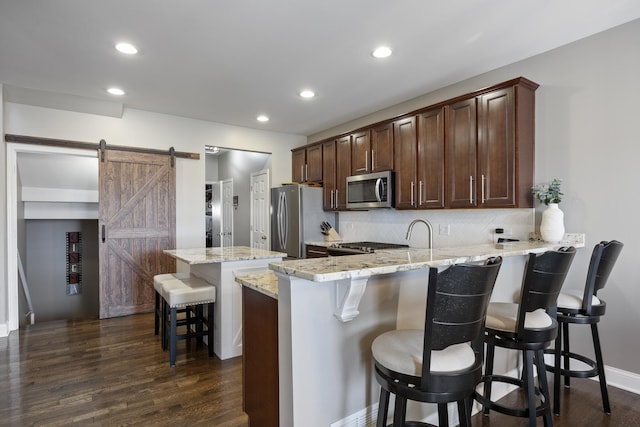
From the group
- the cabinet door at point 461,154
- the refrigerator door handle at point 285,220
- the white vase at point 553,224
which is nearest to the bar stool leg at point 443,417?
the white vase at point 553,224

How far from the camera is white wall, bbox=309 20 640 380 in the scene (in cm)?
252

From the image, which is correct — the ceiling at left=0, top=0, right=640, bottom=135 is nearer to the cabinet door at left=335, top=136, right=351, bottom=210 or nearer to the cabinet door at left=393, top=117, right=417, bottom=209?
the cabinet door at left=393, top=117, right=417, bottom=209

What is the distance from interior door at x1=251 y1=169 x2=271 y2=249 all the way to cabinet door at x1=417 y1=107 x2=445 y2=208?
283 cm

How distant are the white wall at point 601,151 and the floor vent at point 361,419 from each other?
2.14 metres

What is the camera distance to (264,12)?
7.73 feet

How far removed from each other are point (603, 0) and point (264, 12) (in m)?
2.26

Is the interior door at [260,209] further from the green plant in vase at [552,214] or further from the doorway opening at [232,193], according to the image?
the green plant in vase at [552,214]

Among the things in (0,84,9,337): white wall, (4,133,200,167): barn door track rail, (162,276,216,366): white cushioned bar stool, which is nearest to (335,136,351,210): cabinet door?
(4,133,200,167): barn door track rail

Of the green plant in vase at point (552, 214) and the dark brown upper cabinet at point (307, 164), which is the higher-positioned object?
the dark brown upper cabinet at point (307, 164)

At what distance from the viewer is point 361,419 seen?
1702mm

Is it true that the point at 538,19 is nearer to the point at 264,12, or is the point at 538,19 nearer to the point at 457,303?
the point at 264,12

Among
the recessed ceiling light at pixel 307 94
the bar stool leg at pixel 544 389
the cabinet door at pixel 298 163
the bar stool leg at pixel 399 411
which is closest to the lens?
the bar stool leg at pixel 399 411

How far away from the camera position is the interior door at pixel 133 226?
14.3ft

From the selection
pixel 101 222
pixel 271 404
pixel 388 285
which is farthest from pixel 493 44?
pixel 101 222
